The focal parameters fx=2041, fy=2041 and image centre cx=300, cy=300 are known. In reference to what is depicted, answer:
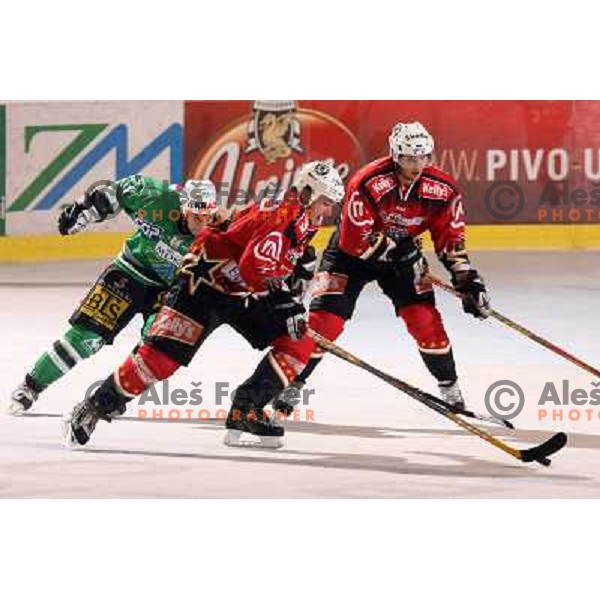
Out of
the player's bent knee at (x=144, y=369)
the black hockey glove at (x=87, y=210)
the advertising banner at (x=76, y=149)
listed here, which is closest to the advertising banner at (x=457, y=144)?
the advertising banner at (x=76, y=149)

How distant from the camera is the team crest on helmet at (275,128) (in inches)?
491

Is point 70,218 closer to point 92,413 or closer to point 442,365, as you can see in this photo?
point 92,413

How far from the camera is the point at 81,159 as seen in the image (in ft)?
40.8

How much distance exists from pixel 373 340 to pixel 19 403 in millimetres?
2475

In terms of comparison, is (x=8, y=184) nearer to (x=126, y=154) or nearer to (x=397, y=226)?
(x=126, y=154)

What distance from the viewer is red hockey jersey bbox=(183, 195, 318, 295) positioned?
7.68 metres

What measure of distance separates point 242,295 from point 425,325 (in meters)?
1.06

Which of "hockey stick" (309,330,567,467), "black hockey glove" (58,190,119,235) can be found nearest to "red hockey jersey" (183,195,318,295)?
"hockey stick" (309,330,567,467)

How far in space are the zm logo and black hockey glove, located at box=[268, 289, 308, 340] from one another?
4.69 m

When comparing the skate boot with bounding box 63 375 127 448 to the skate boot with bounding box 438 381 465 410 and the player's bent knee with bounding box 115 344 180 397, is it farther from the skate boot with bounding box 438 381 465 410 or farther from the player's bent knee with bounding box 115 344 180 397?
the skate boot with bounding box 438 381 465 410

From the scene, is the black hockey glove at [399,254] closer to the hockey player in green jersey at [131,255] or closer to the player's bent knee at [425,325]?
the player's bent knee at [425,325]

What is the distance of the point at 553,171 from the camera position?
13.0m

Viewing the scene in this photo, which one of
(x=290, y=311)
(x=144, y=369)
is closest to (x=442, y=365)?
(x=290, y=311)

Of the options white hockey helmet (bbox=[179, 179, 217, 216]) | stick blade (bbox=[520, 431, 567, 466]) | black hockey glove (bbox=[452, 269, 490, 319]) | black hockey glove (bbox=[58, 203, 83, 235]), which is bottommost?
stick blade (bbox=[520, 431, 567, 466])
